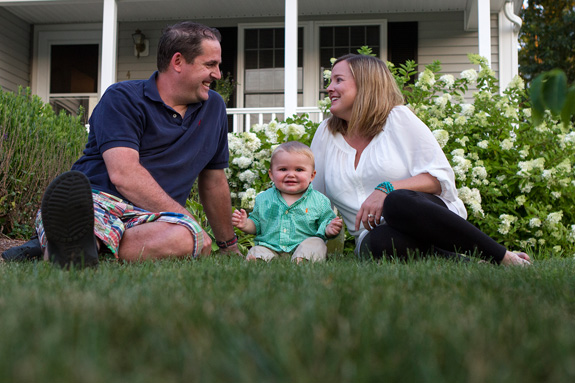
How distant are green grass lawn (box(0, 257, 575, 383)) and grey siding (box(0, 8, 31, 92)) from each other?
10165mm

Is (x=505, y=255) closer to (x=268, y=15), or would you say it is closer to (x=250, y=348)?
(x=250, y=348)

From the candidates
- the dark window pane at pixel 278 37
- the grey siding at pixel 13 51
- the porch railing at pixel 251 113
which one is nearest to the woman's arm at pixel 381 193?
the porch railing at pixel 251 113

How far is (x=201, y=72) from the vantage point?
3445mm

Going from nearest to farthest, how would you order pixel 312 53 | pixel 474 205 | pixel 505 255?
pixel 505 255 → pixel 474 205 → pixel 312 53

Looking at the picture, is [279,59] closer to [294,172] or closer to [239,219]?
[294,172]

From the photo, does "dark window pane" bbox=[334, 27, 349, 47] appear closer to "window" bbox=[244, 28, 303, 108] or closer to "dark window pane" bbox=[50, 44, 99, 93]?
"window" bbox=[244, 28, 303, 108]

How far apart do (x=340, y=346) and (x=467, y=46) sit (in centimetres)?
1024

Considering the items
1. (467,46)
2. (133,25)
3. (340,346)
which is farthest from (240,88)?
(340,346)

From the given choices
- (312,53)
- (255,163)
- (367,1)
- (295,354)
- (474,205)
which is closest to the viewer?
(295,354)

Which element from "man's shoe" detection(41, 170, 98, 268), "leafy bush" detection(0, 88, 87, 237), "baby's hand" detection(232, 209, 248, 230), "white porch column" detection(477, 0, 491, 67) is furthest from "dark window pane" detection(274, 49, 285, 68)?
"man's shoe" detection(41, 170, 98, 268)

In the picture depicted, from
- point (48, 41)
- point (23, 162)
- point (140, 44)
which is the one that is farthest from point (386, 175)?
point (48, 41)

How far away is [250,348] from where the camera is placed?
1.05 metres

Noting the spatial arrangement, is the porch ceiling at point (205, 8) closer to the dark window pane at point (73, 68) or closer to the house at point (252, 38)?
the house at point (252, 38)

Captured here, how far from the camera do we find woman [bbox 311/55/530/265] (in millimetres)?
3045
